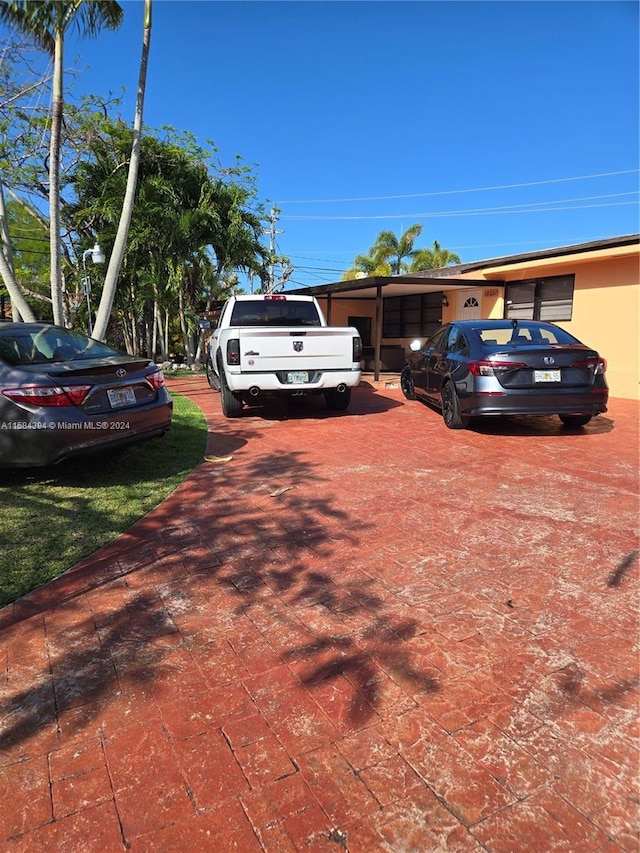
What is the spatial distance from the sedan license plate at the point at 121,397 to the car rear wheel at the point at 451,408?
4312 millimetres

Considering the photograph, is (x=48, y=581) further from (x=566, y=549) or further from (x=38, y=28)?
(x=38, y=28)

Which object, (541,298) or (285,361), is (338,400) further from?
(541,298)

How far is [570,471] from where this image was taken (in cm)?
552

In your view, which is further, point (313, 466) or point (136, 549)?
point (313, 466)

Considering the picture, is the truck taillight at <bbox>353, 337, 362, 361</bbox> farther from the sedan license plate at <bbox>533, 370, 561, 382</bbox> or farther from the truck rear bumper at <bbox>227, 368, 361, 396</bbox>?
the sedan license plate at <bbox>533, 370, 561, 382</bbox>

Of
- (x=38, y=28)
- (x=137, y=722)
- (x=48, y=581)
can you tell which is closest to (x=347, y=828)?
(x=137, y=722)

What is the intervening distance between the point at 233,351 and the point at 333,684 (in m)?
5.77

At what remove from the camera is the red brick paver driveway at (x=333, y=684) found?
1704 mm

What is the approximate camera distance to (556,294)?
12398 millimetres

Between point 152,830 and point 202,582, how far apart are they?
1593mm

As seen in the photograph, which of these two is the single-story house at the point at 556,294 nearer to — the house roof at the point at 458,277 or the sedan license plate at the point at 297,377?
the house roof at the point at 458,277

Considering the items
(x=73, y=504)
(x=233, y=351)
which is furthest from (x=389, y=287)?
(x=73, y=504)

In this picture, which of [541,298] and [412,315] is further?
[412,315]

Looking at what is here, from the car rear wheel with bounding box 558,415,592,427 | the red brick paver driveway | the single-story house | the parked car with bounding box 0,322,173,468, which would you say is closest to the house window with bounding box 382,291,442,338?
the single-story house
